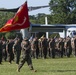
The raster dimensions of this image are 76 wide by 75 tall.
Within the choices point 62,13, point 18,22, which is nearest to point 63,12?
point 62,13

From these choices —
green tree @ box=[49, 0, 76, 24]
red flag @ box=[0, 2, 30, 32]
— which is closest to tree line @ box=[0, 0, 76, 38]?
green tree @ box=[49, 0, 76, 24]

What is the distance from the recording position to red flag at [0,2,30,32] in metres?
23.1

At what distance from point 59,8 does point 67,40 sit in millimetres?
74496

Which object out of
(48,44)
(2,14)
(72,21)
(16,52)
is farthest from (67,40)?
(2,14)

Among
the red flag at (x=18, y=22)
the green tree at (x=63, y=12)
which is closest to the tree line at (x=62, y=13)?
the green tree at (x=63, y=12)

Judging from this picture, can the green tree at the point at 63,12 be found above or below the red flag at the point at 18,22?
below

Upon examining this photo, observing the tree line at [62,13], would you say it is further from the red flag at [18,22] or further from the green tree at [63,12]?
the red flag at [18,22]

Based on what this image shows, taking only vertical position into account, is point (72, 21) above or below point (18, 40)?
below

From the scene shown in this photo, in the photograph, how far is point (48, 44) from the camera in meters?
38.3

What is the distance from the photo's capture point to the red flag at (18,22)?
23.1 m

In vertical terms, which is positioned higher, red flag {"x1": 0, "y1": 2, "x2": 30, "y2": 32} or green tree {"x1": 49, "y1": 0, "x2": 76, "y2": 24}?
red flag {"x1": 0, "y1": 2, "x2": 30, "y2": 32}

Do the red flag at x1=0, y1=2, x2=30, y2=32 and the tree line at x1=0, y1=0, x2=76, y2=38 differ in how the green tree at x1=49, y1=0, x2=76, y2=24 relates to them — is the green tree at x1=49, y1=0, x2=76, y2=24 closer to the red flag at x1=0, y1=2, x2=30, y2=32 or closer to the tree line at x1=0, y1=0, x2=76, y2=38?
the tree line at x1=0, y1=0, x2=76, y2=38

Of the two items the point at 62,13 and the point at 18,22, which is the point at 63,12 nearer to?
the point at 62,13

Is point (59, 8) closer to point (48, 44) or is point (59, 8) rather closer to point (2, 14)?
point (2, 14)
